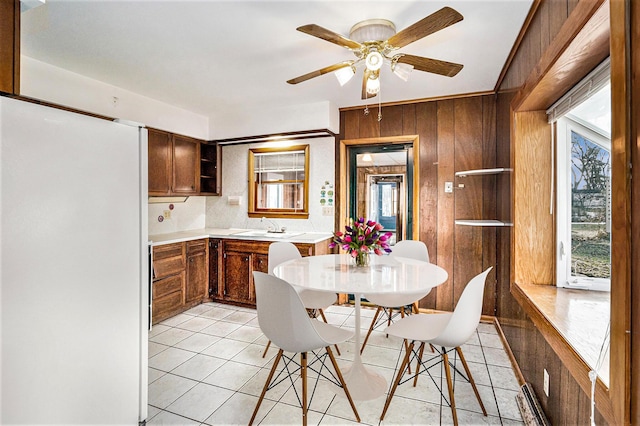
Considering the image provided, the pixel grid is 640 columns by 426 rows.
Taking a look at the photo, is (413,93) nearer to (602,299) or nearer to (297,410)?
(602,299)

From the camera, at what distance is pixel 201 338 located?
297cm

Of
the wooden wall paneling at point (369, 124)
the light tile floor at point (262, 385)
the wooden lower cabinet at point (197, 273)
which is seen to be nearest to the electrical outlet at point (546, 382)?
the light tile floor at point (262, 385)

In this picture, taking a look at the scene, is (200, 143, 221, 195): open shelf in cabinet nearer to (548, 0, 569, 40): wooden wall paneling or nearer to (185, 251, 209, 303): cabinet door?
(185, 251, 209, 303): cabinet door

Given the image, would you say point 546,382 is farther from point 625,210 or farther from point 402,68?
point 402,68

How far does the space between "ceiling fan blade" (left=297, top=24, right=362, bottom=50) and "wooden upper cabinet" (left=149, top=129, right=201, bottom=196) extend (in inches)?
98.8

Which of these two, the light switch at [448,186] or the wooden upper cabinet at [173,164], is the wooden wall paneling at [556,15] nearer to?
the light switch at [448,186]

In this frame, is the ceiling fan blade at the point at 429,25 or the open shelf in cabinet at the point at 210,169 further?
the open shelf in cabinet at the point at 210,169

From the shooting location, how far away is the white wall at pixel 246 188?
4078 mm

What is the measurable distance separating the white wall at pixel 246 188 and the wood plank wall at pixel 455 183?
0.84 m

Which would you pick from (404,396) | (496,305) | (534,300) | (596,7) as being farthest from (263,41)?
(496,305)

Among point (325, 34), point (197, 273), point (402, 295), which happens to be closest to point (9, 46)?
point (325, 34)

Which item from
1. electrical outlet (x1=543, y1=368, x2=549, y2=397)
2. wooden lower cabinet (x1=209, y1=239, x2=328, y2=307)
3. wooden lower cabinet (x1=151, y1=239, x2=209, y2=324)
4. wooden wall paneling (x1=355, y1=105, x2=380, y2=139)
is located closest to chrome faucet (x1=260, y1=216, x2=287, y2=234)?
wooden lower cabinet (x1=209, y1=239, x2=328, y2=307)

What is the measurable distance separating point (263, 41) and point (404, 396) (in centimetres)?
264

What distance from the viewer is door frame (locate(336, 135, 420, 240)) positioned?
3.67 m
